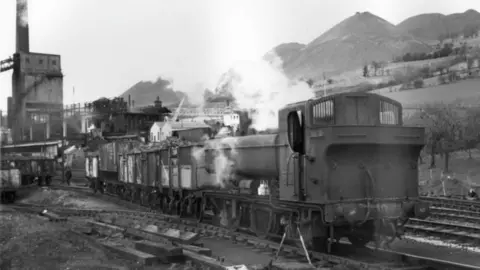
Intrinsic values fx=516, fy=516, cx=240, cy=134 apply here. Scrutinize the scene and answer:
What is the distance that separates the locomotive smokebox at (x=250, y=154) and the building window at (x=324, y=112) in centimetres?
175

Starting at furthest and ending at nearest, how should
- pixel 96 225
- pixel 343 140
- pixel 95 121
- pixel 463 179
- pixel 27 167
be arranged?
1. pixel 95 121
2. pixel 27 167
3. pixel 463 179
4. pixel 96 225
5. pixel 343 140

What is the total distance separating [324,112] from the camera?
1191 centimetres

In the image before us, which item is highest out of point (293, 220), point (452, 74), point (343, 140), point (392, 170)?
point (452, 74)

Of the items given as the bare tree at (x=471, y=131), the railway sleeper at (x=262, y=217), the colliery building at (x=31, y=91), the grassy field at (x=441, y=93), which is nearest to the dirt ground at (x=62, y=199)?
the railway sleeper at (x=262, y=217)

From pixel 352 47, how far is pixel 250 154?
3346 cm

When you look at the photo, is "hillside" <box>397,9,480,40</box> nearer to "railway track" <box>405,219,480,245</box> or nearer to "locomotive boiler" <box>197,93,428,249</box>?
"railway track" <box>405,219,480,245</box>

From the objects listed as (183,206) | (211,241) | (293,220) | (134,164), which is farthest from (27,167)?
(293,220)

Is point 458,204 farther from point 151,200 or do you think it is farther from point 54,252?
point 54,252

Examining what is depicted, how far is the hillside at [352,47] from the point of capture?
35.5 m

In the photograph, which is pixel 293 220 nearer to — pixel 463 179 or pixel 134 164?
pixel 134 164

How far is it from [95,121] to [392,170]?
73486 mm

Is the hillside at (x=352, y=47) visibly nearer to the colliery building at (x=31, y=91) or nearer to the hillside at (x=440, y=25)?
the hillside at (x=440, y=25)

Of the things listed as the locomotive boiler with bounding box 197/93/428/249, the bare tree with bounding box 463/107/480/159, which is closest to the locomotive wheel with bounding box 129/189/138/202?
the locomotive boiler with bounding box 197/93/428/249

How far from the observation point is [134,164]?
28234mm
